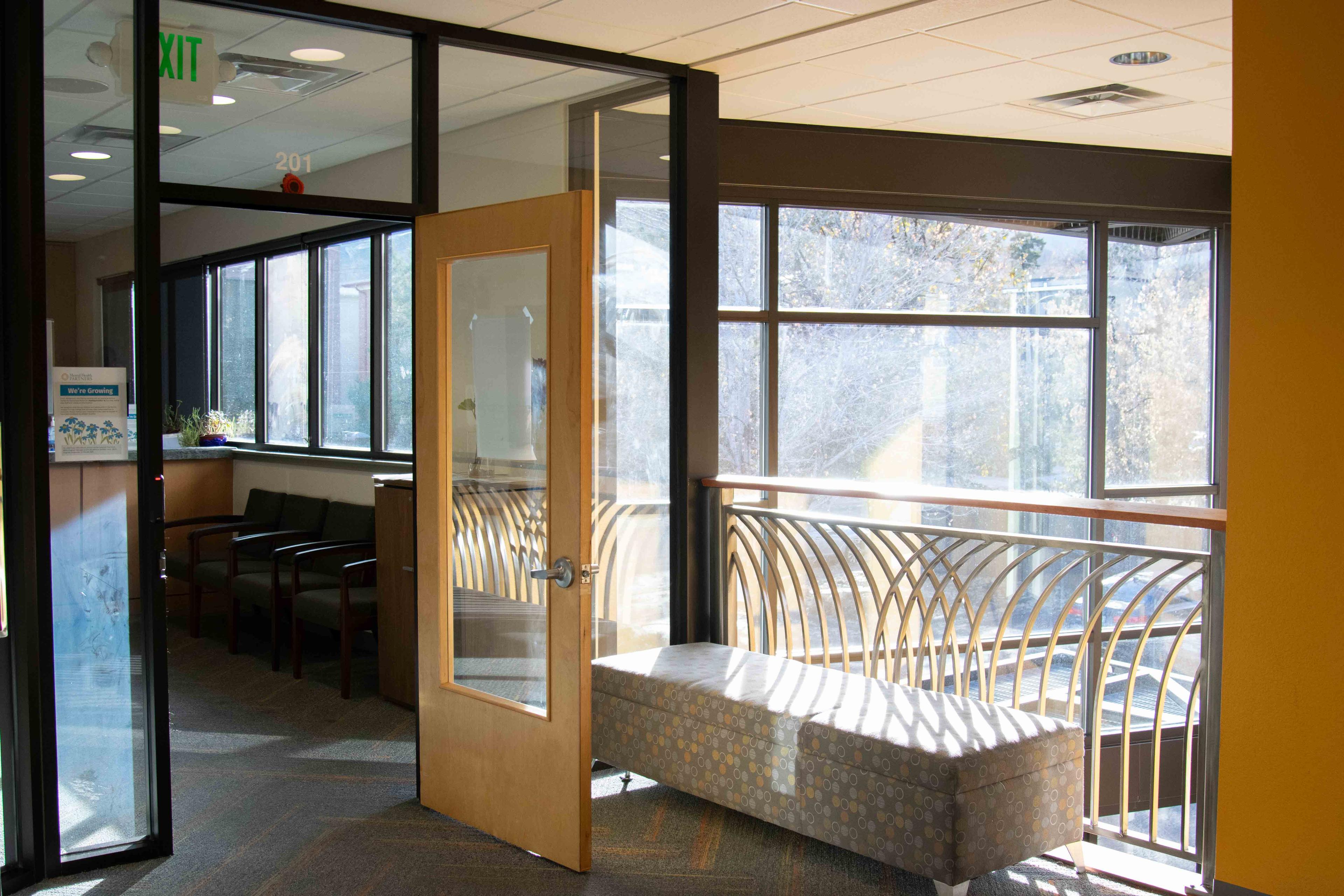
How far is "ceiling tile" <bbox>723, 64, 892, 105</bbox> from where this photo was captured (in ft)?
15.5

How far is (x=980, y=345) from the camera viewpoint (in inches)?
245

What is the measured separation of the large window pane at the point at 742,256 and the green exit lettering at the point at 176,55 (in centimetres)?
284

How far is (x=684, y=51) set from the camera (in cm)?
434

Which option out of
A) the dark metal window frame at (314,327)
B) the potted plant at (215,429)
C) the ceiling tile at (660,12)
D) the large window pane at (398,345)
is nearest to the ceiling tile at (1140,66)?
the ceiling tile at (660,12)

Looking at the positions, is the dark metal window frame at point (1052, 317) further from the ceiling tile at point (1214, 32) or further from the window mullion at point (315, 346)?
the window mullion at point (315, 346)

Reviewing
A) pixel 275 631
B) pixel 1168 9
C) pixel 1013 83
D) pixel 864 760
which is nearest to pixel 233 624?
pixel 275 631

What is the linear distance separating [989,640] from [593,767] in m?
2.56

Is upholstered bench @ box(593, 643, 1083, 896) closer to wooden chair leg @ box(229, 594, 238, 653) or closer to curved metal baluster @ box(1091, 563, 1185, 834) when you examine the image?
curved metal baluster @ box(1091, 563, 1185, 834)

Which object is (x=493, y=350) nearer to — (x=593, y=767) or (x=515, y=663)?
(x=515, y=663)

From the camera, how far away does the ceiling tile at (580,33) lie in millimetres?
3918

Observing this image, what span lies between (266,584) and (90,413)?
2.63 m

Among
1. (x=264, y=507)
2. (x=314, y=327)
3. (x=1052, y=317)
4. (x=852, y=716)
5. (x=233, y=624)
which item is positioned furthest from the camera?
(x=314, y=327)

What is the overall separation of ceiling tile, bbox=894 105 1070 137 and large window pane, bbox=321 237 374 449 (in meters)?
3.31

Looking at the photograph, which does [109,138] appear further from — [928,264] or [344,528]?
[928,264]
